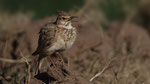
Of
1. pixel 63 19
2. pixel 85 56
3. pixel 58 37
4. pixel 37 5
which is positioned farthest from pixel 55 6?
pixel 58 37

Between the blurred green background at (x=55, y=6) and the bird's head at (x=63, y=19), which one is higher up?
the bird's head at (x=63, y=19)

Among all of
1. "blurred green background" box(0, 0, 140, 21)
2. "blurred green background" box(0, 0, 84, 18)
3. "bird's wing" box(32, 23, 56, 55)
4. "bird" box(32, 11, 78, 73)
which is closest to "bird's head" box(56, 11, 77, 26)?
"bird" box(32, 11, 78, 73)

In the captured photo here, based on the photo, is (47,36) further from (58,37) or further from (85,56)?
(85,56)

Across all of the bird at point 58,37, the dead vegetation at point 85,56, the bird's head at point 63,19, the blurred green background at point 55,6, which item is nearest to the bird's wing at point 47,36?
the bird at point 58,37

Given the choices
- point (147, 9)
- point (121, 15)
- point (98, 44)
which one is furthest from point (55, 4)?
point (98, 44)

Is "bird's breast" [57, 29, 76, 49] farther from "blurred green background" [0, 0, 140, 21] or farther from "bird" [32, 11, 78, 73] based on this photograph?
"blurred green background" [0, 0, 140, 21]

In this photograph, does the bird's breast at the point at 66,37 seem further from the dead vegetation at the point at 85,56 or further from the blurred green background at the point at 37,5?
the blurred green background at the point at 37,5

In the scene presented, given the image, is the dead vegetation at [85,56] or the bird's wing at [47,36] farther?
the bird's wing at [47,36]

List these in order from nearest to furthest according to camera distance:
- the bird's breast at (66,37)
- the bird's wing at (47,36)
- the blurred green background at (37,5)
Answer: the bird's breast at (66,37), the bird's wing at (47,36), the blurred green background at (37,5)

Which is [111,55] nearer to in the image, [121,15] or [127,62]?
[127,62]
